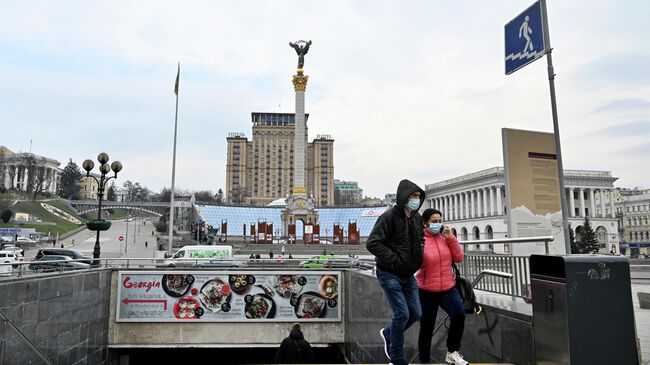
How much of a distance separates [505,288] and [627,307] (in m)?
3.48

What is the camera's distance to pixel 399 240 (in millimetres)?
4332

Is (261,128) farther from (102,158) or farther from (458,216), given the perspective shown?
(102,158)

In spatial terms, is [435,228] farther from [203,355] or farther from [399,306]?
[203,355]

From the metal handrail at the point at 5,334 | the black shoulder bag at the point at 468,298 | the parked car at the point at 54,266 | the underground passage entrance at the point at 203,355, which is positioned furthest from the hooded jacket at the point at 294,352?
the underground passage entrance at the point at 203,355

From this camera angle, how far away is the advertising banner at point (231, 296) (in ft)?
50.6

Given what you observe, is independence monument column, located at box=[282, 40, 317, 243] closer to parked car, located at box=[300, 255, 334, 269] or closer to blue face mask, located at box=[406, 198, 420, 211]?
parked car, located at box=[300, 255, 334, 269]

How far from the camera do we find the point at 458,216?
88.9 metres

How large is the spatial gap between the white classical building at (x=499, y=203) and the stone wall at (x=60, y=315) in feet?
171

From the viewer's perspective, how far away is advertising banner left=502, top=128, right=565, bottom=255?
37.1ft

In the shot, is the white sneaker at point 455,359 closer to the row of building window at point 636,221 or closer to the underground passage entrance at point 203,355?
the underground passage entrance at point 203,355

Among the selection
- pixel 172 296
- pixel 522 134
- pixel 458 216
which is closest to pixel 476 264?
pixel 522 134

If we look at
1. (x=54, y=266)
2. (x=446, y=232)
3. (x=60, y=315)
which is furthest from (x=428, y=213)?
(x=54, y=266)

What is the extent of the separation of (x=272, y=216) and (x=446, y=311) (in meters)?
74.6

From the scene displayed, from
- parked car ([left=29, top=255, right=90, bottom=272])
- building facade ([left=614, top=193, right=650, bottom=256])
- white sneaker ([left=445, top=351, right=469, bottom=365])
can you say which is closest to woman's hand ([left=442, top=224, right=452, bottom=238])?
white sneaker ([left=445, top=351, right=469, bottom=365])
